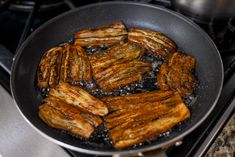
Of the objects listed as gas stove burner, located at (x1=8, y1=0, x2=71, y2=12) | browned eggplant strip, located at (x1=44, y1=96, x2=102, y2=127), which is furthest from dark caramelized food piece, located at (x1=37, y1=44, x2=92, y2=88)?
gas stove burner, located at (x1=8, y1=0, x2=71, y2=12)

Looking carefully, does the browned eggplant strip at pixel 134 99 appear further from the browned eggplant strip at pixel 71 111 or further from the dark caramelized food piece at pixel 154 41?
the dark caramelized food piece at pixel 154 41

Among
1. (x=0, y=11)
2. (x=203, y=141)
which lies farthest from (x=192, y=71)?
(x=0, y=11)

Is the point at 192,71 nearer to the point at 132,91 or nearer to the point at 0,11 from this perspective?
the point at 132,91

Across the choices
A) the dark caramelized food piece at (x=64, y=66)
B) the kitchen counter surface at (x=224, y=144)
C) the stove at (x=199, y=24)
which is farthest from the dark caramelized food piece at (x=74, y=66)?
the kitchen counter surface at (x=224, y=144)

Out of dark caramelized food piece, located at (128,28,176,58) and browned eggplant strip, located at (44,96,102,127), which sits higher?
dark caramelized food piece, located at (128,28,176,58)

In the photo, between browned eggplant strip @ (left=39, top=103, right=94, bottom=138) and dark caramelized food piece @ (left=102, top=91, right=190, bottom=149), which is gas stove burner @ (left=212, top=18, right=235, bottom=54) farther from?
browned eggplant strip @ (left=39, top=103, right=94, bottom=138)

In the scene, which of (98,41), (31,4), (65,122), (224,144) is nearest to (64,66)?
(98,41)
